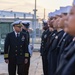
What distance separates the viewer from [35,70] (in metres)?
13.6

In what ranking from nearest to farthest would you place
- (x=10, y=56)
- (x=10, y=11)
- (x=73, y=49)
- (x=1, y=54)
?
(x=73, y=49) → (x=10, y=56) → (x=1, y=54) → (x=10, y=11)

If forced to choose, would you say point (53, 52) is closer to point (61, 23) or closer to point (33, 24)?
point (61, 23)

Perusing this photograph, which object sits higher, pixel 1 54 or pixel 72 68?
pixel 72 68

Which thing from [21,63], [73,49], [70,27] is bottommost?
[21,63]

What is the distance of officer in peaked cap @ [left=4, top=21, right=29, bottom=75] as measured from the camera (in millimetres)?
9648

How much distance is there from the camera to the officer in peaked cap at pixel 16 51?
9.65m

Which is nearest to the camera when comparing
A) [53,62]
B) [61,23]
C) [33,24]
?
[61,23]

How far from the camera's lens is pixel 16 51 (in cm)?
966

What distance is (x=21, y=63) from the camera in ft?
31.8

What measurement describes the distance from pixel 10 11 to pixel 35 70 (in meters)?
16.8

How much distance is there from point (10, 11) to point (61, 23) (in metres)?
24.2

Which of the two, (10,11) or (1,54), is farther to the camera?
(10,11)

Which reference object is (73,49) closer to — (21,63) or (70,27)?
(70,27)

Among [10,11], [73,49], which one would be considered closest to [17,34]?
[73,49]
